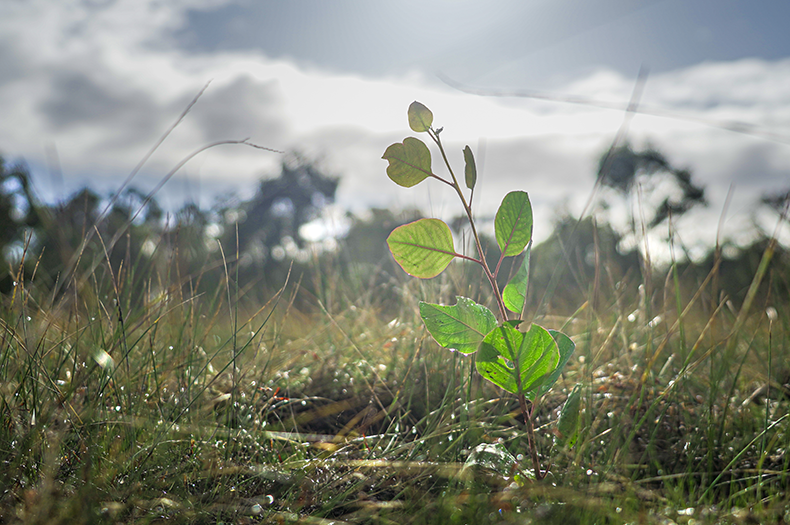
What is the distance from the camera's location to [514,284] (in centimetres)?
82

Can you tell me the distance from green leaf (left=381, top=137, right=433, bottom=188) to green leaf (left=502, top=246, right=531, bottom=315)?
25 cm

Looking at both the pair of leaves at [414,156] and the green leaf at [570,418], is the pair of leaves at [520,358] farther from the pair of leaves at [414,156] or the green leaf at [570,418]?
the pair of leaves at [414,156]

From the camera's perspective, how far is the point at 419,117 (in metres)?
0.81

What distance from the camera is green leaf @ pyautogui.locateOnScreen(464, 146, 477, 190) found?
2.55ft

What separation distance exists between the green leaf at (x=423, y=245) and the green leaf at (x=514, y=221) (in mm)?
96

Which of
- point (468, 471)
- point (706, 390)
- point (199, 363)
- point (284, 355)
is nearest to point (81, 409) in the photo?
point (199, 363)

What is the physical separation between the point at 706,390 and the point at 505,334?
118cm

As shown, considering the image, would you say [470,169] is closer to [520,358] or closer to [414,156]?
[414,156]

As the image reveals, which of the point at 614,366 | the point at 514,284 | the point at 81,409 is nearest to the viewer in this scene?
the point at 514,284

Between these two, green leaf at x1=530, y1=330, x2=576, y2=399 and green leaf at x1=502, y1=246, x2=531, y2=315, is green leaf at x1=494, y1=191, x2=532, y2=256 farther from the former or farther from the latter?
green leaf at x1=530, y1=330, x2=576, y2=399

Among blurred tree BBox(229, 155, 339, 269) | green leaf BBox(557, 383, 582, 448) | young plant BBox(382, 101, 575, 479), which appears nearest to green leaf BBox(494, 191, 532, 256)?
young plant BBox(382, 101, 575, 479)

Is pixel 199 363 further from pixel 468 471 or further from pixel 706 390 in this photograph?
pixel 706 390

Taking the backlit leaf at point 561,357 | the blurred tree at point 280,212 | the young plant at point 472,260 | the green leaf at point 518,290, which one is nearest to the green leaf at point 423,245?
the young plant at point 472,260

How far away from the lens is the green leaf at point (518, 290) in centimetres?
81
